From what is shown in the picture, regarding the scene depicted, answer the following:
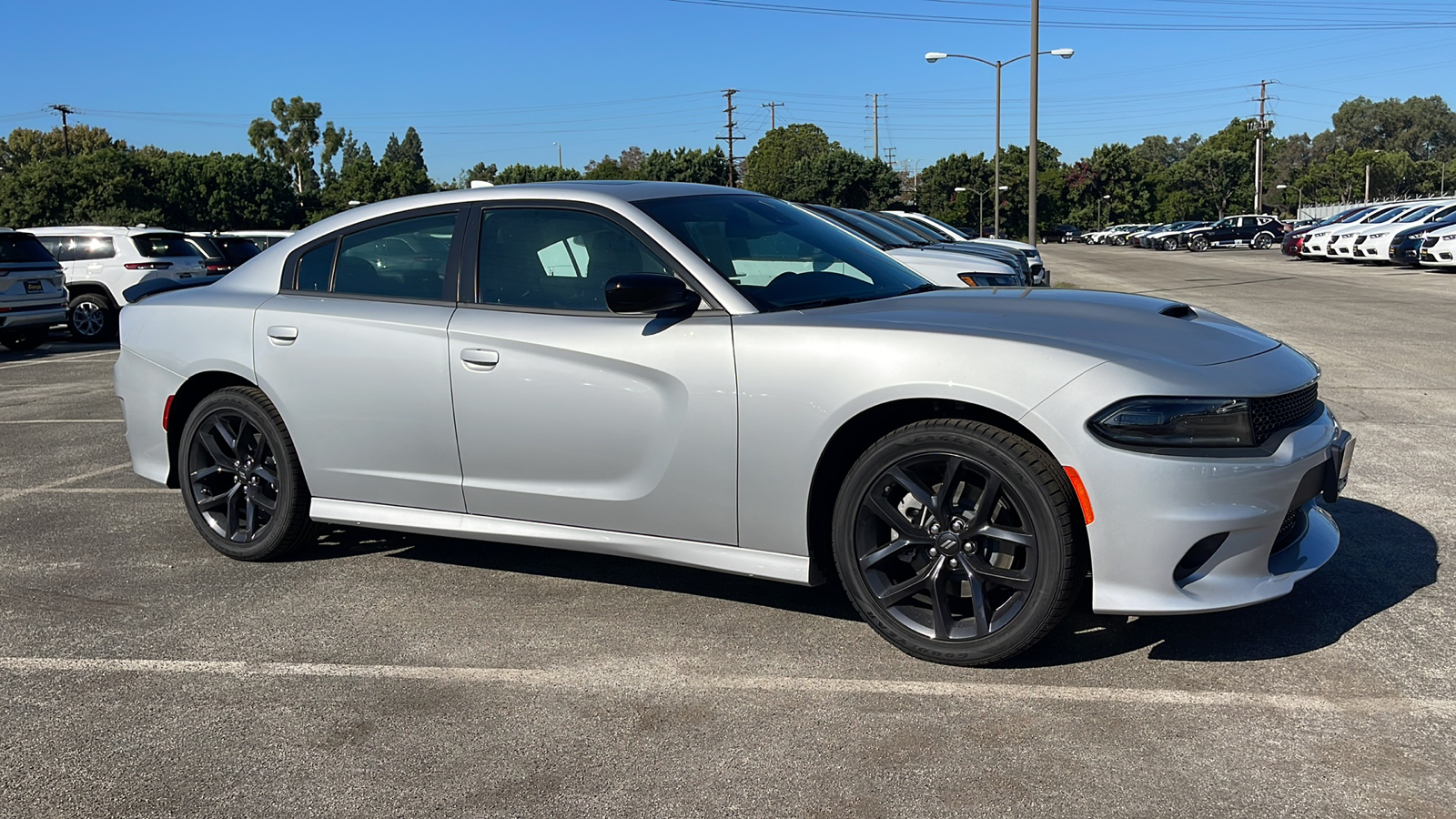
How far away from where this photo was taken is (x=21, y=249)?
15734 millimetres

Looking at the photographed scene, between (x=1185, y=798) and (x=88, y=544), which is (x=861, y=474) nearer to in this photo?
(x=1185, y=798)

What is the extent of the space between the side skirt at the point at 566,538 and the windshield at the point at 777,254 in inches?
33.6

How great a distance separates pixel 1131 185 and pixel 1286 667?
116 metres

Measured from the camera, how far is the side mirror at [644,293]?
3.90 meters

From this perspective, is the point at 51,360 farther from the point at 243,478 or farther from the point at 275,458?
the point at 275,458

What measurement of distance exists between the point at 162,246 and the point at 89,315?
1469 millimetres

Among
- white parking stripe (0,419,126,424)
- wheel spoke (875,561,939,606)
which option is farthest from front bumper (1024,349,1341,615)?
white parking stripe (0,419,126,424)

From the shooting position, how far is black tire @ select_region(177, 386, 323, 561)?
4980 mm

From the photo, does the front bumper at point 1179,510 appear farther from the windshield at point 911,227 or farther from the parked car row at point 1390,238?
the parked car row at point 1390,238

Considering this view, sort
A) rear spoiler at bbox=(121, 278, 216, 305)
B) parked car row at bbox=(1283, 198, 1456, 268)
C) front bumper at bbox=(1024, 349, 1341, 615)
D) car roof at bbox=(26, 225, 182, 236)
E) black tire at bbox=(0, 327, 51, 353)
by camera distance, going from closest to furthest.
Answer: front bumper at bbox=(1024, 349, 1341, 615) < rear spoiler at bbox=(121, 278, 216, 305) < black tire at bbox=(0, 327, 51, 353) < car roof at bbox=(26, 225, 182, 236) < parked car row at bbox=(1283, 198, 1456, 268)

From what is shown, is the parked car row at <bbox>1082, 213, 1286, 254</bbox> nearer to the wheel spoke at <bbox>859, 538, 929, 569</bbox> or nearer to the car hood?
the car hood

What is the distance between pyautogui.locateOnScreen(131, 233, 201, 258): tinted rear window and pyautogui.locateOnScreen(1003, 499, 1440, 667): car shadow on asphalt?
1721 centimetres

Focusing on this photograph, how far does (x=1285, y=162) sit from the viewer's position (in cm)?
16575

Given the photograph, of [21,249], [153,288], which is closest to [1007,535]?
[153,288]
